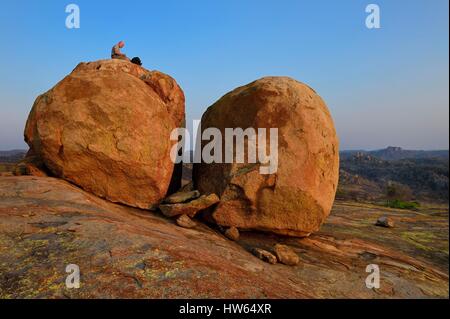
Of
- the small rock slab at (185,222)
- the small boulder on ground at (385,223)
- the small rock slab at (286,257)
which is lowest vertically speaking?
the small boulder on ground at (385,223)

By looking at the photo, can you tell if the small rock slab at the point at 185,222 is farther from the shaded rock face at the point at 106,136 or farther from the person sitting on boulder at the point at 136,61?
the person sitting on boulder at the point at 136,61

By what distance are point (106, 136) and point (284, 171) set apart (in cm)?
680

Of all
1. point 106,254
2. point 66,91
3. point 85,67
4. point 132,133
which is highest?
point 85,67

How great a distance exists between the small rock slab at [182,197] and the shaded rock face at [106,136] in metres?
0.63

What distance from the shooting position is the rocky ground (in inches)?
212

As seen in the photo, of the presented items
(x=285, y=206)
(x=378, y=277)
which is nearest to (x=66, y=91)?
(x=285, y=206)

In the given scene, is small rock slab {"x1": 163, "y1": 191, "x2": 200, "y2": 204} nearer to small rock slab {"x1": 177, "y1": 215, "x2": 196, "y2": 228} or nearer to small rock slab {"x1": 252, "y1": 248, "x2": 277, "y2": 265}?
small rock slab {"x1": 177, "y1": 215, "x2": 196, "y2": 228}

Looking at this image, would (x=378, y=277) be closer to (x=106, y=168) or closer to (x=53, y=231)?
(x=53, y=231)

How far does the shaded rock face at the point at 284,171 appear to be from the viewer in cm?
1077

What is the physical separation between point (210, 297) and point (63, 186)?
7674mm

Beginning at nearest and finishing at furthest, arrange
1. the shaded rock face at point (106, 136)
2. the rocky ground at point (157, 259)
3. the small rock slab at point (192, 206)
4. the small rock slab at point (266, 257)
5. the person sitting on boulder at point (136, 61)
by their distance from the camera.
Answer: the rocky ground at point (157, 259) < the small rock slab at point (266, 257) < the shaded rock face at point (106, 136) < the small rock slab at point (192, 206) < the person sitting on boulder at point (136, 61)

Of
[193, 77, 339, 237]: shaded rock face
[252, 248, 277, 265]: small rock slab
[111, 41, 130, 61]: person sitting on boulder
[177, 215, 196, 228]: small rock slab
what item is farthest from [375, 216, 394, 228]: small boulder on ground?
[111, 41, 130, 61]: person sitting on boulder

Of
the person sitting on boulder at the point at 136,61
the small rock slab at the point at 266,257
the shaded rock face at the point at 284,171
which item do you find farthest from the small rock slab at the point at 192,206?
the person sitting on boulder at the point at 136,61

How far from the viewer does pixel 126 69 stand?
44.8ft
